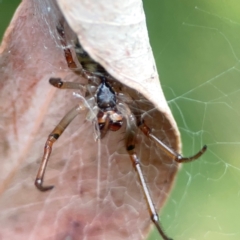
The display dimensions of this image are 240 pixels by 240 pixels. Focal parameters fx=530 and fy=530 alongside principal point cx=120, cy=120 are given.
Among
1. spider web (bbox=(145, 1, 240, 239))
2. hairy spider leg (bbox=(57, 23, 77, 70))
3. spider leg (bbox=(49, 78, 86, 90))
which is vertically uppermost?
hairy spider leg (bbox=(57, 23, 77, 70))

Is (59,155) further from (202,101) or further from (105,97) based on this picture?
(202,101)

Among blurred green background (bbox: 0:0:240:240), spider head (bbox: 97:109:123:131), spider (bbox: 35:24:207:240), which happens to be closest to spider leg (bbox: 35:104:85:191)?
spider (bbox: 35:24:207:240)

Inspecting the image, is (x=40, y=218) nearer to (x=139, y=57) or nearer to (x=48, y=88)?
(x=48, y=88)

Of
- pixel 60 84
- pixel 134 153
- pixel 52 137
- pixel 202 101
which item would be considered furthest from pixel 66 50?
pixel 202 101

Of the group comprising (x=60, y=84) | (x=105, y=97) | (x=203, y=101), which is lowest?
(x=203, y=101)

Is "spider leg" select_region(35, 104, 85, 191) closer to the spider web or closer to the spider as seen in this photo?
the spider

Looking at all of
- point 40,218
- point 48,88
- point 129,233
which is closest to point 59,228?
point 40,218

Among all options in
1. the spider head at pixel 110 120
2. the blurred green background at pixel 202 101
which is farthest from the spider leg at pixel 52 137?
the blurred green background at pixel 202 101
